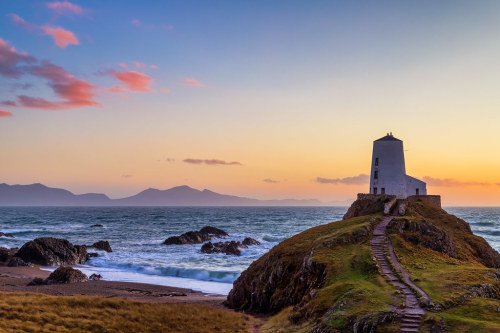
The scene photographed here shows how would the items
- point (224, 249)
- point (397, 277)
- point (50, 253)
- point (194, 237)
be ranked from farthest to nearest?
point (194, 237), point (224, 249), point (50, 253), point (397, 277)

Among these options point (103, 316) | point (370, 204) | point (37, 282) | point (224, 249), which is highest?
point (370, 204)

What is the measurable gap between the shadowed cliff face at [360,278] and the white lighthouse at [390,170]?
1002 centimetres

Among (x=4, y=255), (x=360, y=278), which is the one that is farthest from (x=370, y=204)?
(x=4, y=255)

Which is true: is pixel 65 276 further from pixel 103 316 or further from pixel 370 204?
pixel 370 204

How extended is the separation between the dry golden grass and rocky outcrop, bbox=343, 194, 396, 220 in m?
18.8

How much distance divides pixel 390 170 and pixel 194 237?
49130 mm

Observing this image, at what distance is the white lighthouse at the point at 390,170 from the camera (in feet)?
163

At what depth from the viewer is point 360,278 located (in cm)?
2383

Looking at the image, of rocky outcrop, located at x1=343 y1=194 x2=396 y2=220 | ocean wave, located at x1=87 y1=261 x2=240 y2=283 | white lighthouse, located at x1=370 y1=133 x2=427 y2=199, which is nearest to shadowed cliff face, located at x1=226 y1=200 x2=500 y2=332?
rocky outcrop, located at x1=343 y1=194 x2=396 y2=220

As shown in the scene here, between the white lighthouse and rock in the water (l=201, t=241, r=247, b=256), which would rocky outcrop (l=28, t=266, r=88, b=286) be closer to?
rock in the water (l=201, t=241, r=247, b=256)

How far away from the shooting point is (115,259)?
201ft

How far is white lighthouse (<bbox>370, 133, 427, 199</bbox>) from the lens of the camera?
163ft

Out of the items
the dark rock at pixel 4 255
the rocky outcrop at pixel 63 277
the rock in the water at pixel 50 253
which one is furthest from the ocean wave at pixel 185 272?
the dark rock at pixel 4 255

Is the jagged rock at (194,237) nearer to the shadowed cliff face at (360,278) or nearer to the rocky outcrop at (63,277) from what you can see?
the rocky outcrop at (63,277)
